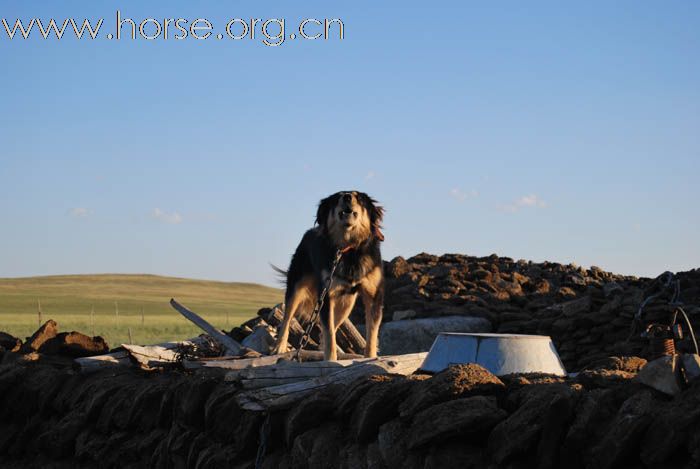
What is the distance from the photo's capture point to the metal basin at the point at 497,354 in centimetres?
666

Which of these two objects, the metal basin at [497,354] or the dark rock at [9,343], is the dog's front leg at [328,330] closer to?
the metal basin at [497,354]

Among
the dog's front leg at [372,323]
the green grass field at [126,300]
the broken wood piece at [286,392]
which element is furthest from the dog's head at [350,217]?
the green grass field at [126,300]

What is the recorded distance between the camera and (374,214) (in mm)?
9578

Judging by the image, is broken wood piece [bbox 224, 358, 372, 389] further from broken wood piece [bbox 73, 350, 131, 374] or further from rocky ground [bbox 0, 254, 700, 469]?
broken wood piece [bbox 73, 350, 131, 374]

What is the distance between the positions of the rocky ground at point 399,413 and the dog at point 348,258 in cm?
179

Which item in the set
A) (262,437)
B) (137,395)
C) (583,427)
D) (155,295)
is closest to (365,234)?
(137,395)

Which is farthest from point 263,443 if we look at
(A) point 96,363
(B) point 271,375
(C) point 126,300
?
(C) point 126,300

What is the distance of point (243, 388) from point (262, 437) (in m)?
0.83

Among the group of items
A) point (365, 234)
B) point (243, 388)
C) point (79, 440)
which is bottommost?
point (79, 440)

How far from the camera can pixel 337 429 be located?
5.79 meters

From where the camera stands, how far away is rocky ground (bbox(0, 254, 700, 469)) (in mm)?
4430

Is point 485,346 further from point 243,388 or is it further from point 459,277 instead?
point 459,277

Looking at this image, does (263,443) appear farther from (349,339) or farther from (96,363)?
(349,339)

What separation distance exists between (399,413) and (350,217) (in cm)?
412
